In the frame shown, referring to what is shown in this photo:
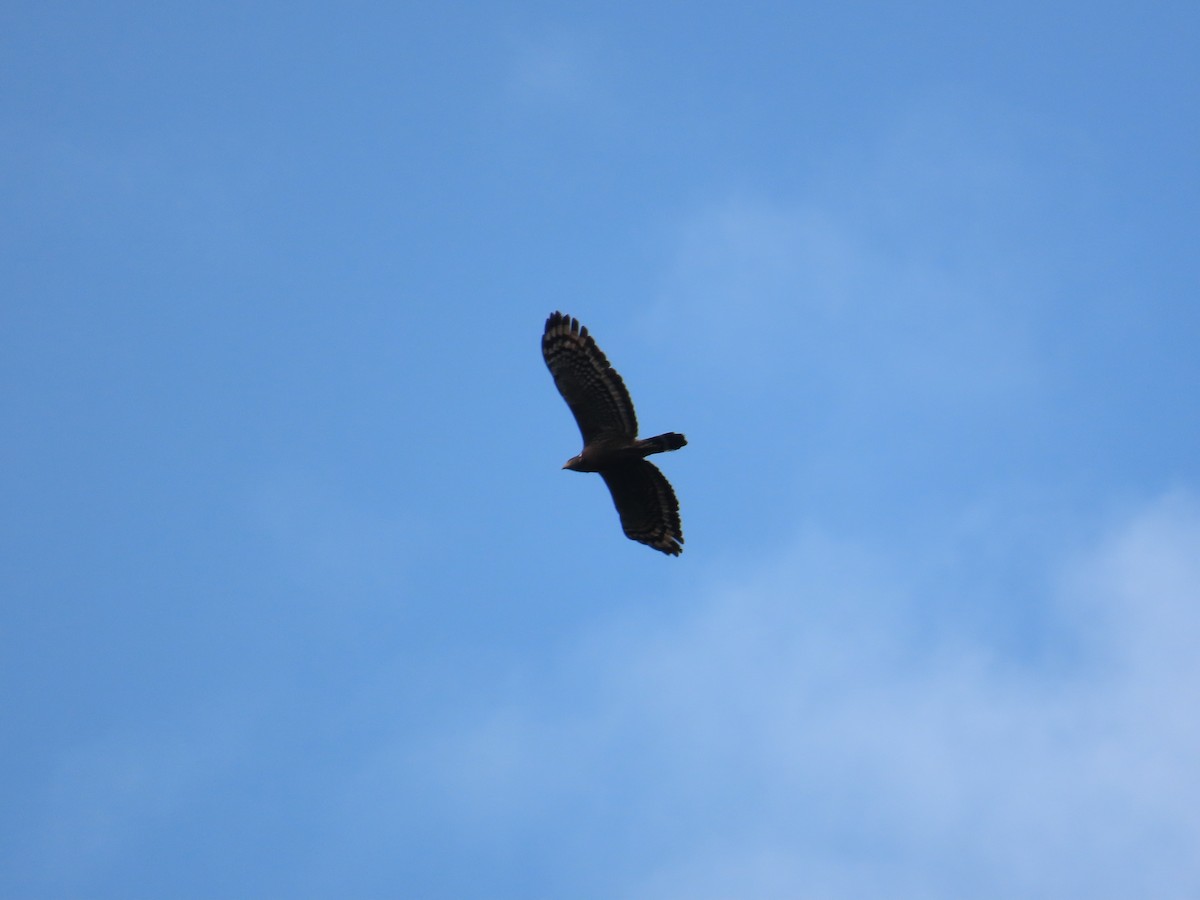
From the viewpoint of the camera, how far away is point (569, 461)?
29.6 meters

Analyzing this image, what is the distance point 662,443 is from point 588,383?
6.64ft

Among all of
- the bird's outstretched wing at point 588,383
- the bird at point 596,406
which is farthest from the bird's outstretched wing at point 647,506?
the bird's outstretched wing at point 588,383

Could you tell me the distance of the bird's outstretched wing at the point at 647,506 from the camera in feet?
98.3

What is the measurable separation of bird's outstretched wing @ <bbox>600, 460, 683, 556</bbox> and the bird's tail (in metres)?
1.12

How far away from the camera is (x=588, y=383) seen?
2911 cm

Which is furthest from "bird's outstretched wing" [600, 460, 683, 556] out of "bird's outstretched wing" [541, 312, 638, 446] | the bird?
"bird's outstretched wing" [541, 312, 638, 446]

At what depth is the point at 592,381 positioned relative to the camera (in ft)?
95.5

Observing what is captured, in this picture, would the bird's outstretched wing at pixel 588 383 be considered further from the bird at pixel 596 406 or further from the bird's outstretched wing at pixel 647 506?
the bird's outstretched wing at pixel 647 506

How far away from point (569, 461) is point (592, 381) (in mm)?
1773

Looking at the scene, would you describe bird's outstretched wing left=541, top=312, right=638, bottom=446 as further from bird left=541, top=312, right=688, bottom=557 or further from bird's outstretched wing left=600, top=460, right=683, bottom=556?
bird's outstretched wing left=600, top=460, right=683, bottom=556

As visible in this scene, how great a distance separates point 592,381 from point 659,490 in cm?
283

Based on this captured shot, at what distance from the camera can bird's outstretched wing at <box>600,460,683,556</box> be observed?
30.0 metres

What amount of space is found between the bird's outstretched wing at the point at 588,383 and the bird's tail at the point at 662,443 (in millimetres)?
487

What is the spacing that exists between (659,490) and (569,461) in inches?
80.7
